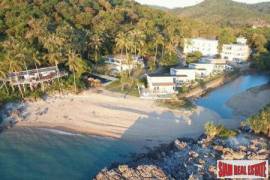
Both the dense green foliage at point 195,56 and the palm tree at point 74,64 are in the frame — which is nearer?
the palm tree at point 74,64

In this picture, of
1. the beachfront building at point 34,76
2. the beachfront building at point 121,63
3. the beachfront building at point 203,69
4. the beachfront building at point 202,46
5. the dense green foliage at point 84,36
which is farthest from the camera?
the beachfront building at point 202,46

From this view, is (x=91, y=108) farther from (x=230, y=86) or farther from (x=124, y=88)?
(x=230, y=86)

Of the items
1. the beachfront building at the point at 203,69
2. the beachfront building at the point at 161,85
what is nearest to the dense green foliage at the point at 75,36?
the beachfront building at the point at 203,69

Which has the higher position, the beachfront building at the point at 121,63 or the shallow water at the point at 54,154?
the beachfront building at the point at 121,63

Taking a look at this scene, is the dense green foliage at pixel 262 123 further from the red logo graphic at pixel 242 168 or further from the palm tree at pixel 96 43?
the palm tree at pixel 96 43

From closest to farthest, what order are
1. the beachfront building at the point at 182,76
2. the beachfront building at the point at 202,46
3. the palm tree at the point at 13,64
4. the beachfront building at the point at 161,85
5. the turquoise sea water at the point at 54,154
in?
the turquoise sea water at the point at 54,154 → the palm tree at the point at 13,64 → the beachfront building at the point at 161,85 → the beachfront building at the point at 182,76 → the beachfront building at the point at 202,46

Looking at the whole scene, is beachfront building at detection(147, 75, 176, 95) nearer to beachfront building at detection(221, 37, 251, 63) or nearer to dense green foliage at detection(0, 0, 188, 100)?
dense green foliage at detection(0, 0, 188, 100)

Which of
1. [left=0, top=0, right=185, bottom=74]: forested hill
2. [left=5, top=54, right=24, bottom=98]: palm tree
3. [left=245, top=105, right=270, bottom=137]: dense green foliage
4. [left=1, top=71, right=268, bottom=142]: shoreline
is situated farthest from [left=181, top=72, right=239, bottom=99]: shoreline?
[left=5, top=54, right=24, bottom=98]: palm tree
